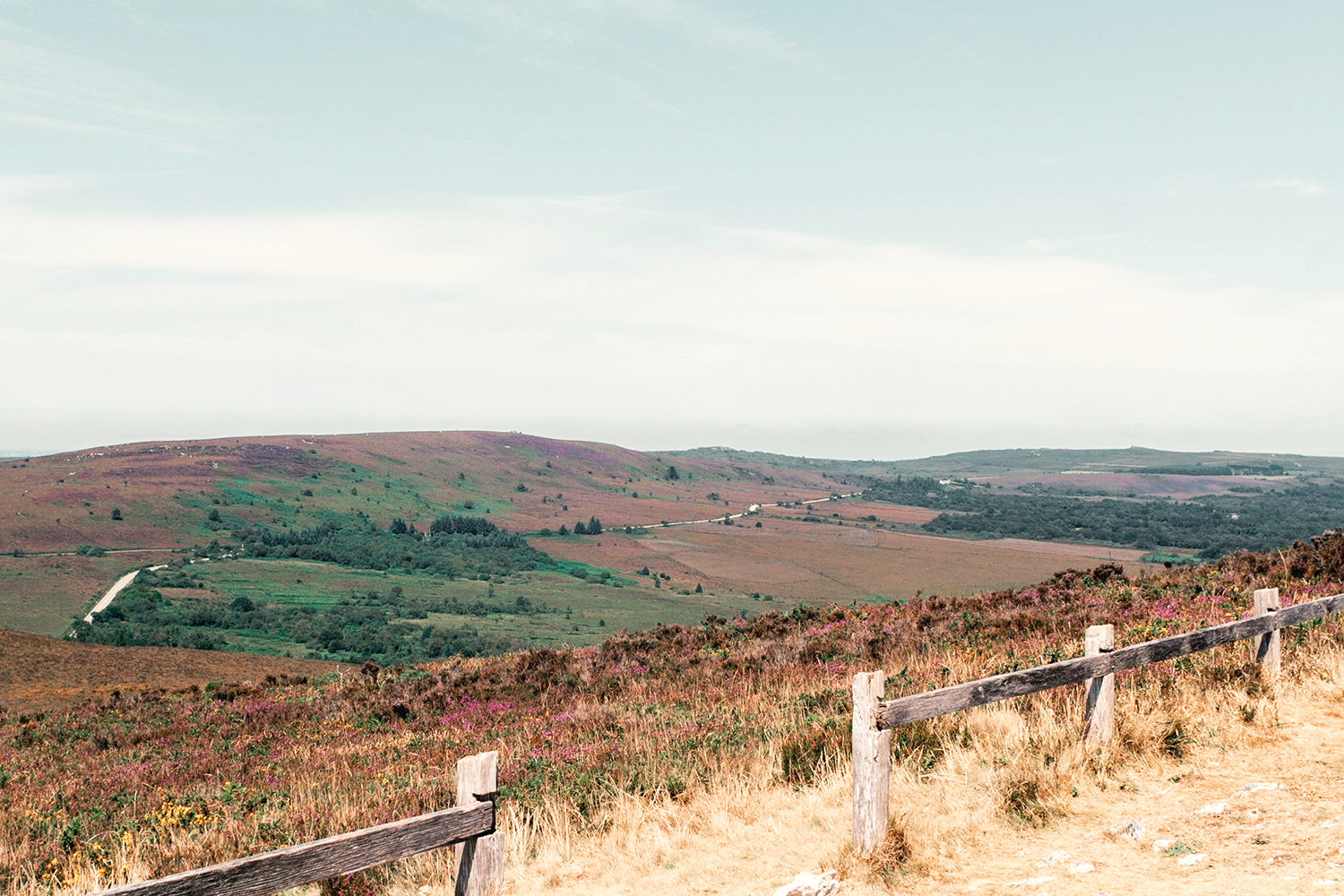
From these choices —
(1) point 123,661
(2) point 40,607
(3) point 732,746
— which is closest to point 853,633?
(3) point 732,746

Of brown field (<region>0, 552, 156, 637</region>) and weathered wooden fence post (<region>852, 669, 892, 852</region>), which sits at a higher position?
weathered wooden fence post (<region>852, 669, 892, 852</region>)

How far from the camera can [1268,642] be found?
991 centimetres

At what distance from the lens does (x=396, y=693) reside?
794 inches

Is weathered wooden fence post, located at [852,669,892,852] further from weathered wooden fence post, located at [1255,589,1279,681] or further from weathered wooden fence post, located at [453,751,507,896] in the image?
weathered wooden fence post, located at [1255,589,1279,681]

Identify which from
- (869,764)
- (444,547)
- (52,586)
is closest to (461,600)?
(444,547)

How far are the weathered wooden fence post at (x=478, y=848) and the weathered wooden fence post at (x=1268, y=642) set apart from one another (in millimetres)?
8778

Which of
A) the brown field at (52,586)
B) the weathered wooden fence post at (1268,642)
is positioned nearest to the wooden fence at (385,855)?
the weathered wooden fence post at (1268,642)

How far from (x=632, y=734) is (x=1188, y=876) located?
6652 mm

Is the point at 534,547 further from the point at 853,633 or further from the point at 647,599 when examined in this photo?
the point at 853,633

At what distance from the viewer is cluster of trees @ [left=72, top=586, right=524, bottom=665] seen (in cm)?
6500

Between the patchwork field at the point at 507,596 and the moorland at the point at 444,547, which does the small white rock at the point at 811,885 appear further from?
the patchwork field at the point at 507,596

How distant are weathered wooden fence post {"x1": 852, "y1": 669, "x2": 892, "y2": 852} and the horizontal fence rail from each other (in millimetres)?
89

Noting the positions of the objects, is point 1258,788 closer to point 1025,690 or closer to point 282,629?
point 1025,690

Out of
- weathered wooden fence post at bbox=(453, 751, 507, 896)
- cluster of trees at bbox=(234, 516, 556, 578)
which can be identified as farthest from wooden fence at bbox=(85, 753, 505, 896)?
cluster of trees at bbox=(234, 516, 556, 578)
